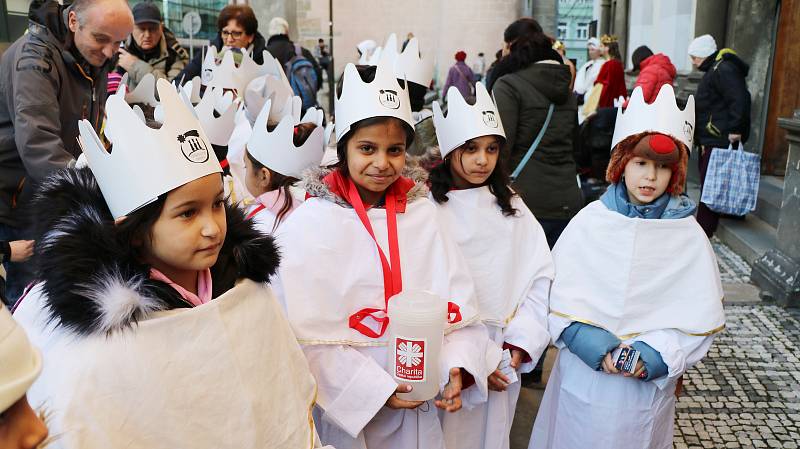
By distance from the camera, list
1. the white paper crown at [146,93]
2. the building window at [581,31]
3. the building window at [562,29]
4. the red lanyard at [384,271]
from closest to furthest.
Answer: the red lanyard at [384,271] → the white paper crown at [146,93] → the building window at [581,31] → the building window at [562,29]

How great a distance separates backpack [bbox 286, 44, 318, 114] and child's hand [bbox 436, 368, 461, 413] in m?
4.93

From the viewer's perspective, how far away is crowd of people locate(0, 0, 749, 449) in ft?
5.21

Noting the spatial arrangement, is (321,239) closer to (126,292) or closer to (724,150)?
(126,292)

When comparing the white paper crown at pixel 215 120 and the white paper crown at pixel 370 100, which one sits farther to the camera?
the white paper crown at pixel 215 120

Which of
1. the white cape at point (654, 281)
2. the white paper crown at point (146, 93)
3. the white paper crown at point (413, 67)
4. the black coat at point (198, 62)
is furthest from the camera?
the black coat at point (198, 62)

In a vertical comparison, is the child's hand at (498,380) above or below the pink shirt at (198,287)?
below

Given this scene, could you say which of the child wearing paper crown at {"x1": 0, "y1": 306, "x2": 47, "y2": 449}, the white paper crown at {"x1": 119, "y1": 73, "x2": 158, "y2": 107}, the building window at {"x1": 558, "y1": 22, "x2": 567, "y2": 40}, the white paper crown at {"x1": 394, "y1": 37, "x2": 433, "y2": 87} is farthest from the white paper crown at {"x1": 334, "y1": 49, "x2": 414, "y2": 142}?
the building window at {"x1": 558, "y1": 22, "x2": 567, "y2": 40}

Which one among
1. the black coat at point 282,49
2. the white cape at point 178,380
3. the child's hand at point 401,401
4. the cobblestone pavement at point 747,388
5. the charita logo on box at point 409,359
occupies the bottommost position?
the cobblestone pavement at point 747,388

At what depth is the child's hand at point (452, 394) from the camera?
2.32 metres

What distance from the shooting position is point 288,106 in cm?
391

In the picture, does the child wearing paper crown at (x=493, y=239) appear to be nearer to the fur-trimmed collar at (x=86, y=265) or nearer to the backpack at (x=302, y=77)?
the fur-trimmed collar at (x=86, y=265)

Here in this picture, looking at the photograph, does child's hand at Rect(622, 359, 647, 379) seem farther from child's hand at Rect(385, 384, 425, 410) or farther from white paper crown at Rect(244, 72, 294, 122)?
white paper crown at Rect(244, 72, 294, 122)

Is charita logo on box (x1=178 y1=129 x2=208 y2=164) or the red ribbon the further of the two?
the red ribbon

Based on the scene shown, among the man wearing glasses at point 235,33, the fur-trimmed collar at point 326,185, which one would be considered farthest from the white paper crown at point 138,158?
the man wearing glasses at point 235,33
